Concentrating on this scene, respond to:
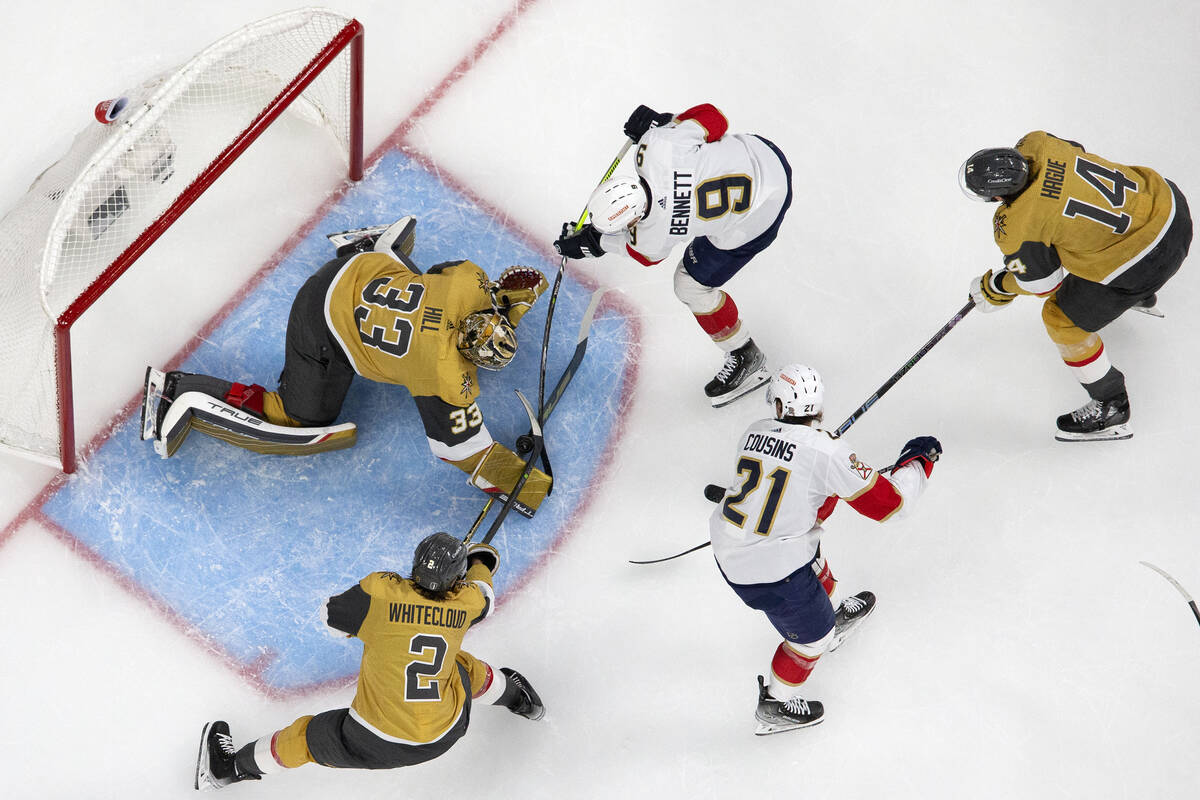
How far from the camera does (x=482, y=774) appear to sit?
3.99m

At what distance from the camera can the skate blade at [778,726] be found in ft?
13.0

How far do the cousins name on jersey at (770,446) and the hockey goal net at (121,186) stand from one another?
2.01m

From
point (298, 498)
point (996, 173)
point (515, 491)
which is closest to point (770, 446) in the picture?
point (515, 491)

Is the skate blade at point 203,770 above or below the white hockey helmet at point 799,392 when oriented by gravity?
below

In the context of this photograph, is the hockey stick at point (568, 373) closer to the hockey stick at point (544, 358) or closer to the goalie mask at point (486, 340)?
the hockey stick at point (544, 358)

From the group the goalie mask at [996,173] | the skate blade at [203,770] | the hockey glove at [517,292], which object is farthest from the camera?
the hockey glove at [517,292]

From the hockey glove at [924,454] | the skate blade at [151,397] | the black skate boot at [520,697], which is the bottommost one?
the black skate boot at [520,697]

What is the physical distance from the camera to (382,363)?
12.9 ft

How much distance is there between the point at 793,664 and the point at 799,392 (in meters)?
0.93

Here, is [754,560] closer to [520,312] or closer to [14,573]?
[520,312]

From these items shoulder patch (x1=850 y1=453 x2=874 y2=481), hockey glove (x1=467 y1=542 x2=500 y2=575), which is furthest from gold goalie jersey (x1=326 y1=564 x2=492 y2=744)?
shoulder patch (x1=850 y1=453 x2=874 y2=481)

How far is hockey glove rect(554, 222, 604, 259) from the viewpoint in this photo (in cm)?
394

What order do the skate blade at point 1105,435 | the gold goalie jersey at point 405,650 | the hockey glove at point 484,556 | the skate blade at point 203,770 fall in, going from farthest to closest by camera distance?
the skate blade at point 1105,435 → the skate blade at point 203,770 → the hockey glove at point 484,556 → the gold goalie jersey at point 405,650

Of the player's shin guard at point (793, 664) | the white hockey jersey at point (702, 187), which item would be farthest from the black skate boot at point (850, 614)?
the white hockey jersey at point (702, 187)
